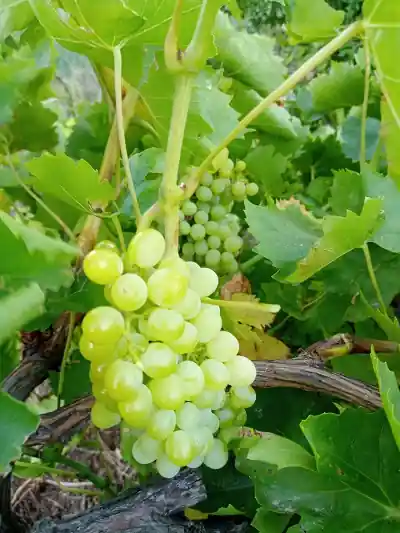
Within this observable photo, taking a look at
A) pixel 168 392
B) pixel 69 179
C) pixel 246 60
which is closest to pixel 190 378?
pixel 168 392

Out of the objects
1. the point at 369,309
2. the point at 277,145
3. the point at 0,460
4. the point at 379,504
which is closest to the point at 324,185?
the point at 277,145

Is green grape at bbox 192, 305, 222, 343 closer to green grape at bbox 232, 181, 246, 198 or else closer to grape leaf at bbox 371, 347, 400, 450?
grape leaf at bbox 371, 347, 400, 450

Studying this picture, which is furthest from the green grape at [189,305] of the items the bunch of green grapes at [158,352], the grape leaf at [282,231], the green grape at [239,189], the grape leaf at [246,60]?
the grape leaf at [246,60]

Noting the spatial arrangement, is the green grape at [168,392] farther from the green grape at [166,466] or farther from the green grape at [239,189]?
the green grape at [239,189]

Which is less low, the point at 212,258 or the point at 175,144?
the point at 175,144

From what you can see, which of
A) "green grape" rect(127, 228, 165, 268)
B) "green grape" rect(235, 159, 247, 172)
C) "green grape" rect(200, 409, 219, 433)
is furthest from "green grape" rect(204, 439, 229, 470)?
"green grape" rect(235, 159, 247, 172)

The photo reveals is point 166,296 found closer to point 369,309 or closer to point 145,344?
point 145,344

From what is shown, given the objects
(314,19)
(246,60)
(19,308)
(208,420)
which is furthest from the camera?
(246,60)

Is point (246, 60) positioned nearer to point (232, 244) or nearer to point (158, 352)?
point (232, 244)
